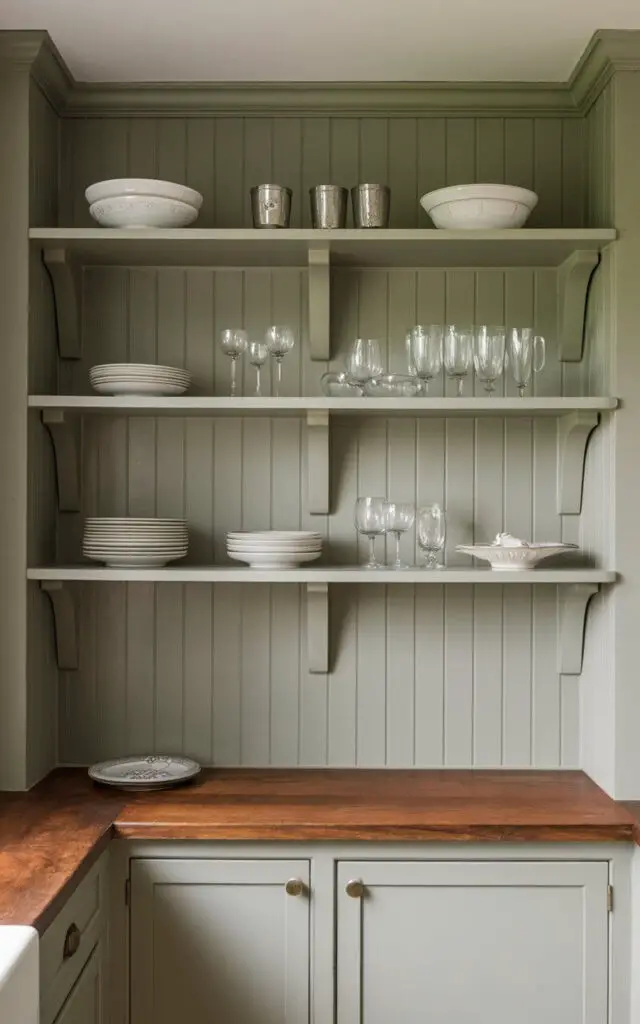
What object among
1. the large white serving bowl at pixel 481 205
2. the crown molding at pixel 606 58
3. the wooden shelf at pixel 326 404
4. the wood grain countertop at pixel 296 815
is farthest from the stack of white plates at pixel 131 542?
the crown molding at pixel 606 58

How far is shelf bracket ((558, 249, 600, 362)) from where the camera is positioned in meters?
2.60

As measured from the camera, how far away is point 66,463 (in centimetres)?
273

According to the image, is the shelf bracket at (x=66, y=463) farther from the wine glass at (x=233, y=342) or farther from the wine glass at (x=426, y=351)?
the wine glass at (x=426, y=351)

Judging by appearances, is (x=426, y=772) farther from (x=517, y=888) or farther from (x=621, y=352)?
(x=621, y=352)

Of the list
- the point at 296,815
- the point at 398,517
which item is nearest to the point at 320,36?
the point at 398,517

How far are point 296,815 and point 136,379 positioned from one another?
41.9 inches

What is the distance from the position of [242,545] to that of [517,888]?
982 mm

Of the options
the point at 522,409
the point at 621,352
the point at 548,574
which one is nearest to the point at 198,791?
the point at 548,574

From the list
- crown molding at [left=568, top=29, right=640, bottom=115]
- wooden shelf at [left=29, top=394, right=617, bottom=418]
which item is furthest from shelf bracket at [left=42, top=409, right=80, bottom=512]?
crown molding at [left=568, top=29, right=640, bottom=115]

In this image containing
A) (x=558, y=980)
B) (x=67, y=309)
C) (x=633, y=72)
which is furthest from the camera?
(x=67, y=309)

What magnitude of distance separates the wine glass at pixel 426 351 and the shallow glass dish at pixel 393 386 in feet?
0.11

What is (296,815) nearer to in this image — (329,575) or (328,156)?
(329,575)

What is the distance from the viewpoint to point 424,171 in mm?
2803

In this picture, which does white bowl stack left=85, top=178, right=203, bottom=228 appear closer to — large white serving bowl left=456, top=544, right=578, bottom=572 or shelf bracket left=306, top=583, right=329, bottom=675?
shelf bracket left=306, top=583, right=329, bottom=675
